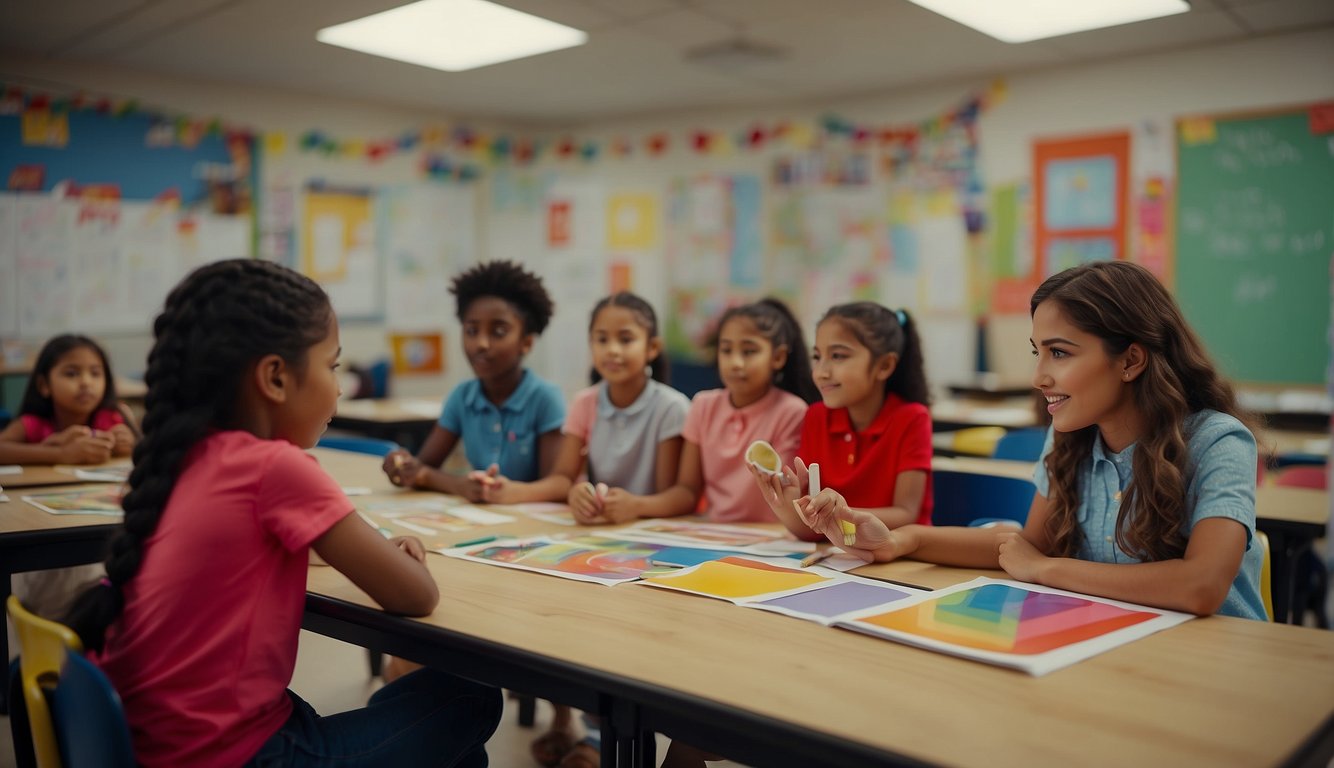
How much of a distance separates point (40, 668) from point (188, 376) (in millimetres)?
387

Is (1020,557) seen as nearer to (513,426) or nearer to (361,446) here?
(513,426)

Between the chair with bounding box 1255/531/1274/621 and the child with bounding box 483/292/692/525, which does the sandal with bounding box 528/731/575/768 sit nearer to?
the child with bounding box 483/292/692/525

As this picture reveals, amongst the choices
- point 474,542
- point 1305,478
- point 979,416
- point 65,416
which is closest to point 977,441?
point 979,416

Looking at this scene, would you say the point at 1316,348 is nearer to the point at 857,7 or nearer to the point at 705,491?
the point at 857,7

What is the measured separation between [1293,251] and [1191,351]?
3836mm

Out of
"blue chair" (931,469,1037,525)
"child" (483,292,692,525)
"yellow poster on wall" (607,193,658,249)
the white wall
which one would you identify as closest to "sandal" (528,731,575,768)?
"child" (483,292,692,525)

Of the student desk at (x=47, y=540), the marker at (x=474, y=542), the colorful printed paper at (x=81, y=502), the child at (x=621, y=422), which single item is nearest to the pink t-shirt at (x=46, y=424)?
the colorful printed paper at (x=81, y=502)

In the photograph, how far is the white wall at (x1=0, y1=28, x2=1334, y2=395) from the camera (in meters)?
4.80

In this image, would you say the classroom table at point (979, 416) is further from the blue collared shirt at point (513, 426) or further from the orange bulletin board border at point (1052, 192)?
the blue collared shirt at point (513, 426)

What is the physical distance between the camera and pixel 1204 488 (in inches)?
58.9

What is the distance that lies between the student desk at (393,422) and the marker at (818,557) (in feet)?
8.61

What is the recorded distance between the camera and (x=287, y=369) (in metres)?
1.38

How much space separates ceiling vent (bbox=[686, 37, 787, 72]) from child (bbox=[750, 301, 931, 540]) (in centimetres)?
290

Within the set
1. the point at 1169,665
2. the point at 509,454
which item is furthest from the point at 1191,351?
the point at 509,454
